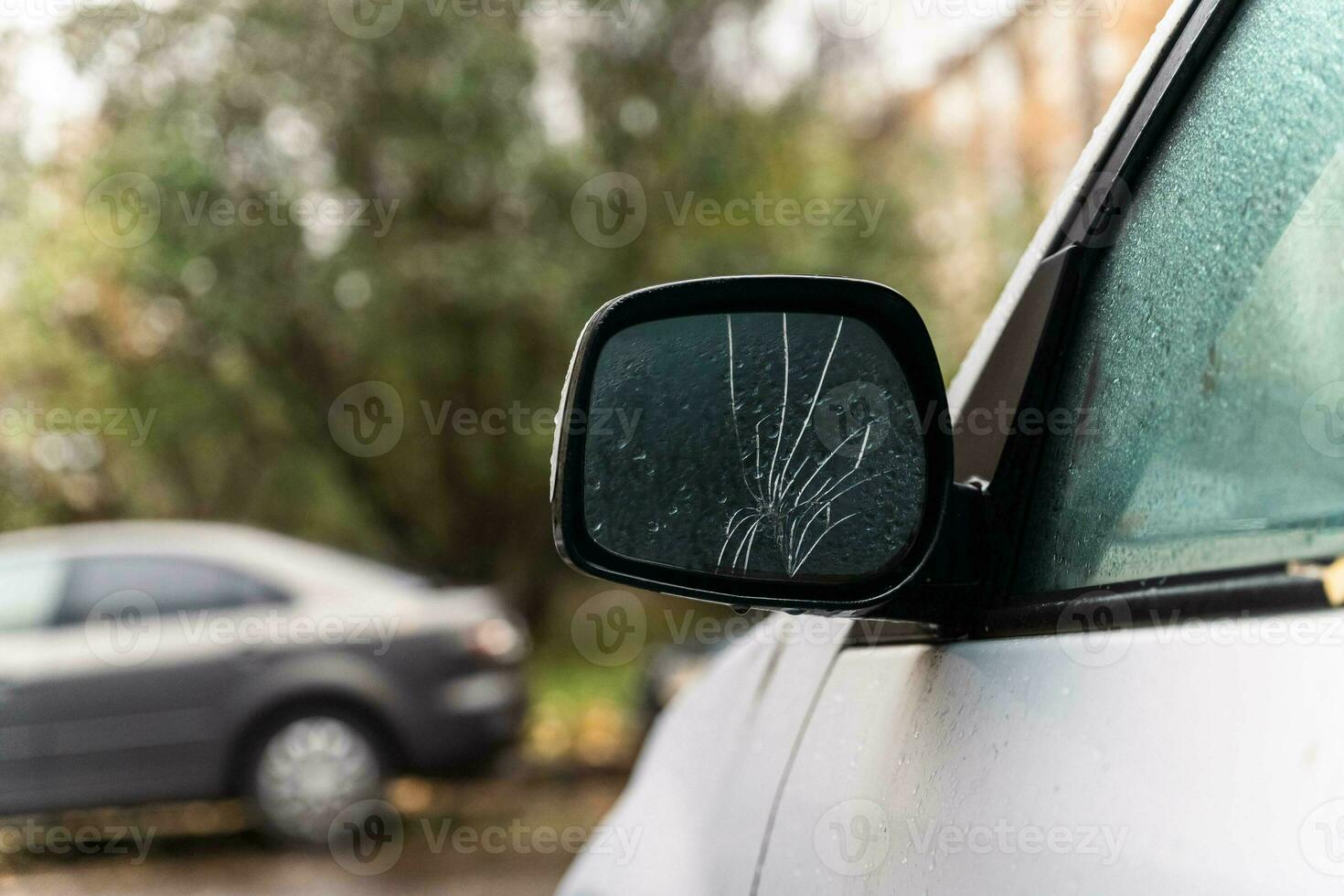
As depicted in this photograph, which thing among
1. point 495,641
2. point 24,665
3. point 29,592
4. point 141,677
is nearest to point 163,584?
point 141,677

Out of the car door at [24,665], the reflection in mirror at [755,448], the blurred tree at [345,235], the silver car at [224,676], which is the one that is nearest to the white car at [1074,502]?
the reflection in mirror at [755,448]

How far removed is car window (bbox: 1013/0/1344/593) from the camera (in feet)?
3.11

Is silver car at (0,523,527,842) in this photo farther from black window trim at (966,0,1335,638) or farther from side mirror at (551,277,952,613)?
black window trim at (966,0,1335,638)

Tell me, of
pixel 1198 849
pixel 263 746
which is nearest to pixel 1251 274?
pixel 1198 849

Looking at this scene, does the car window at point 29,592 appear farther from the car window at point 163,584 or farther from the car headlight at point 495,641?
the car headlight at point 495,641

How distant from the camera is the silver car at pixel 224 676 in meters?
7.16

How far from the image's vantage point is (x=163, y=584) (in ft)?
24.3

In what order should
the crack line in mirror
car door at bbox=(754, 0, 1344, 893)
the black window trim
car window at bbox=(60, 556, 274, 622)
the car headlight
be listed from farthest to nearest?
1. the car headlight
2. car window at bbox=(60, 556, 274, 622)
3. the crack line in mirror
4. the black window trim
5. car door at bbox=(754, 0, 1344, 893)

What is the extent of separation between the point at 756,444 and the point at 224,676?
669 centimetres

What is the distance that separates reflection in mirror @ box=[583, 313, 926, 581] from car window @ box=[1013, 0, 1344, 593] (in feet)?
0.53

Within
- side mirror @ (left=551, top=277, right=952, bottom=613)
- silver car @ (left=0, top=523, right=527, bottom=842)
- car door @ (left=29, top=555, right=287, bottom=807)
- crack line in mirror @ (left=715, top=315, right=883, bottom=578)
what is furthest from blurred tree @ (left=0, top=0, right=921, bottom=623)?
crack line in mirror @ (left=715, top=315, right=883, bottom=578)

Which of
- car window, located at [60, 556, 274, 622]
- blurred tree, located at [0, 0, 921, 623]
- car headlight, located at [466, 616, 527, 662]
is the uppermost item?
blurred tree, located at [0, 0, 921, 623]

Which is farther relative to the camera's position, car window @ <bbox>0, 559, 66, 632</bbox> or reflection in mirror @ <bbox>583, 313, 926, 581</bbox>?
car window @ <bbox>0, 559, 66, 632</bbox>

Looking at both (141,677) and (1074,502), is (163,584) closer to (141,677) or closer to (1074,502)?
(141,677)
